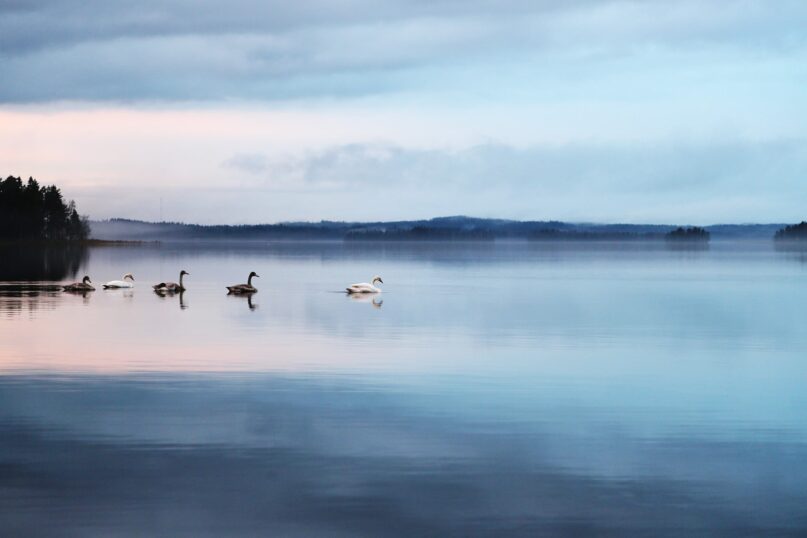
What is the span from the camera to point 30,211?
516 ft

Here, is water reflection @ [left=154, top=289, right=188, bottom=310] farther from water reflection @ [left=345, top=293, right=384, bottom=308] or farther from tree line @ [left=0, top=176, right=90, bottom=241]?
tree line @ [left=0, top=176, right=90, bottom=241]

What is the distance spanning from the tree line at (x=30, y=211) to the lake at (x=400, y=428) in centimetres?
12783

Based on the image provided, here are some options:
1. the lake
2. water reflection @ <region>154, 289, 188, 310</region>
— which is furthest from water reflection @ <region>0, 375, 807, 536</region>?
water reflection @ <region>154, 289, 188, 310</region>

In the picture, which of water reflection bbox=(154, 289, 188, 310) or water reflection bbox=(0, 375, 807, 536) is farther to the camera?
water reflection bbox=(154, 289, 188, 310)

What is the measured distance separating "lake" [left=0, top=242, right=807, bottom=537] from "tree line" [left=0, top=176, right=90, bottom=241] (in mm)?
127832

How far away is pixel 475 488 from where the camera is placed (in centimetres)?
Answer: 1293

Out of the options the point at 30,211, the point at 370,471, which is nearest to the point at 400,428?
the point at 370,471

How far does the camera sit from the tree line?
507ft

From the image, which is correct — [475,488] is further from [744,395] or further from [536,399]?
[744,395]

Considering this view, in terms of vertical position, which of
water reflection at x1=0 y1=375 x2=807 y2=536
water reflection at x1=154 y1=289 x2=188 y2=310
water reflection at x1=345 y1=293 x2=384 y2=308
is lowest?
water reflection at x1=0 y1=375 x2=807 y2=536

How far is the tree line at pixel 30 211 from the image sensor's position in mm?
154500

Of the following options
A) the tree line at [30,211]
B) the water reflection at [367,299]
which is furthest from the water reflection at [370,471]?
the tree line at [30,211]

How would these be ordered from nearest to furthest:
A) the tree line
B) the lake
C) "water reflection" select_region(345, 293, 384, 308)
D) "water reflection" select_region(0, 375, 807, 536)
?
"water reflection" select_region(0, 375, 807, 536)
the lake
"water reflection" select_region(345, 293, 384, 308)
the tree line

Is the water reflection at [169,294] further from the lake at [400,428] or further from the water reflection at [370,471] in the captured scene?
the water reflection at [370,471]
